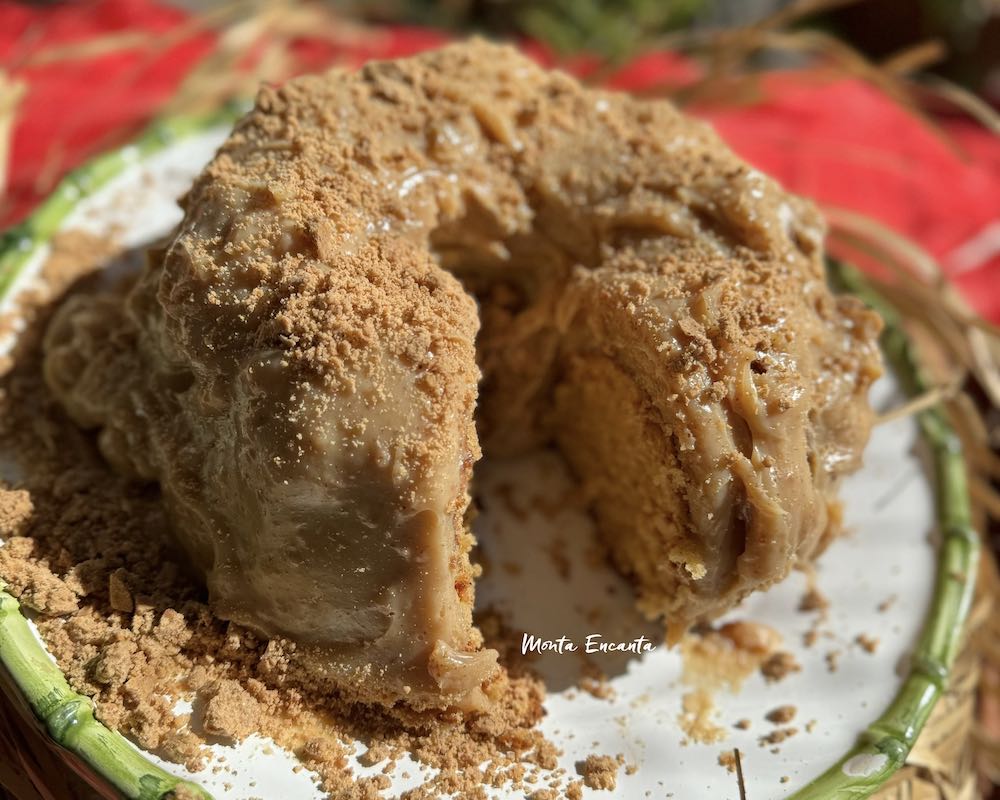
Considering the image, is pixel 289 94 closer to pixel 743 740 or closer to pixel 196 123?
pixel 196 123

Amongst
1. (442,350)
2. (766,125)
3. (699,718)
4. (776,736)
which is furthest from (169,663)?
(766,125)

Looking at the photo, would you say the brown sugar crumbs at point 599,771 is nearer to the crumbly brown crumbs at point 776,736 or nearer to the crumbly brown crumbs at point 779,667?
the crumbly brown crumbs at point 776,736

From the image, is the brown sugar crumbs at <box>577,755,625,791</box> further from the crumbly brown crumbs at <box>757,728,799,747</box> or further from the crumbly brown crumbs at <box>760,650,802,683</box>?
the crumbly brown crumbs at <box>760,650,802,683</box>

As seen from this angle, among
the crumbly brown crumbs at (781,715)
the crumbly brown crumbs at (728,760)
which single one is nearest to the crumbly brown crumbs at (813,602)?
the crumbly brown crumbs at (781,715)

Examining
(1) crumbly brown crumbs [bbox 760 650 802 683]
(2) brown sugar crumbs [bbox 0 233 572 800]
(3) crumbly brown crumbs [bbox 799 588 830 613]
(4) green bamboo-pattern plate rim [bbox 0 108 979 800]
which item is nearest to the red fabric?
(4) green bamboo-pattern plate rim [bbox 0 108 979 800]

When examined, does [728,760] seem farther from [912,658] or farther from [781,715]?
[912,658]

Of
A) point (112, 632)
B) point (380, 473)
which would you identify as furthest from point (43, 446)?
point (380, 473)
